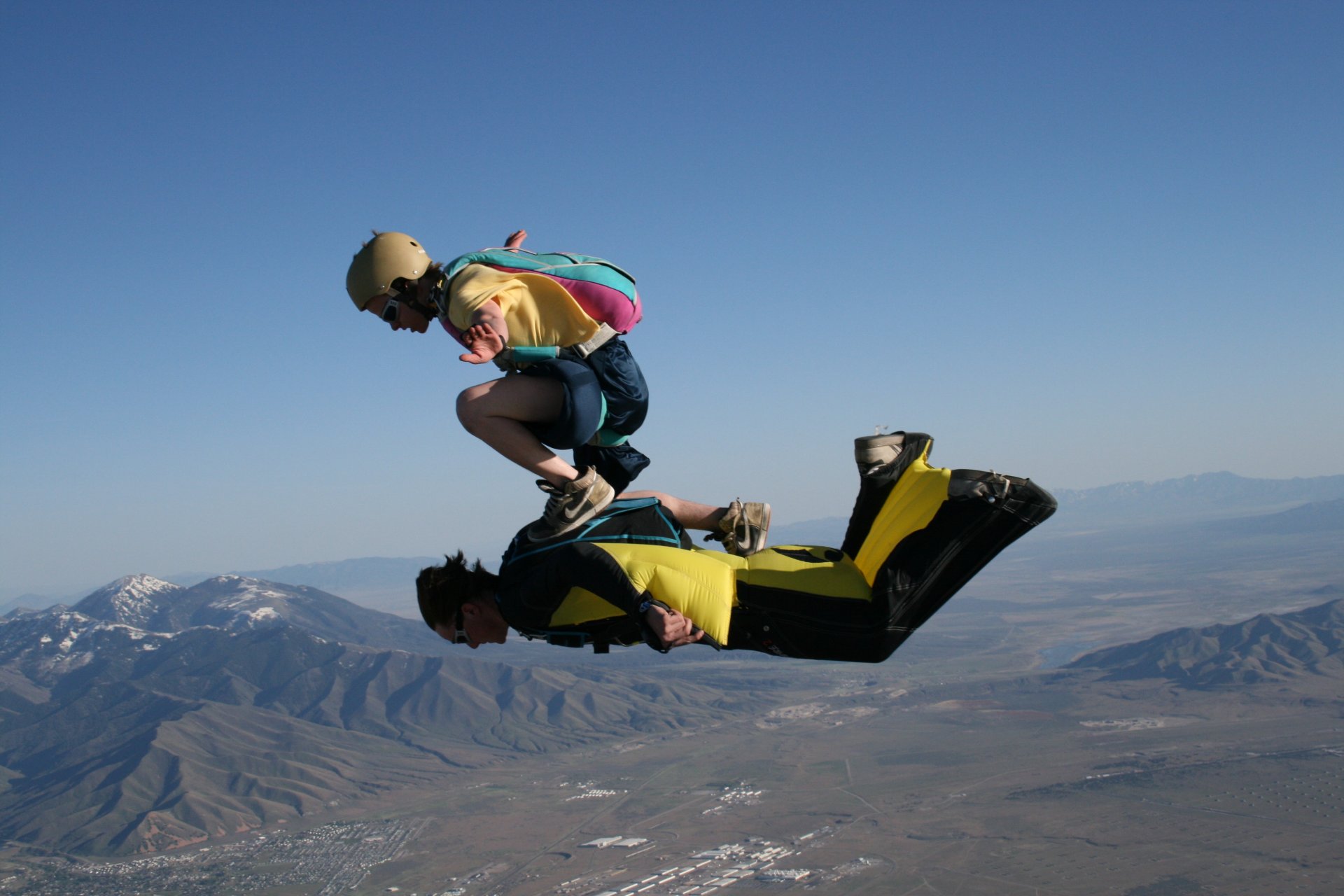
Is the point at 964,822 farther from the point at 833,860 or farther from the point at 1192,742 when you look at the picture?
the point at 1192,742

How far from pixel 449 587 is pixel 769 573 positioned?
230 centimetres

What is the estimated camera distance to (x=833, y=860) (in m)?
148

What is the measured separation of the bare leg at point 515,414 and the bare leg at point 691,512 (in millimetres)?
960

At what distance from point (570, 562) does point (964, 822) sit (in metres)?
169

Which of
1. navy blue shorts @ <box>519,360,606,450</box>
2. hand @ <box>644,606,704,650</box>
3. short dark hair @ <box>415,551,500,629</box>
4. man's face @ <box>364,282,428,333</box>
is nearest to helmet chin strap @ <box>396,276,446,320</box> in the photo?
man's face @ <box>364,282,428,333</box>

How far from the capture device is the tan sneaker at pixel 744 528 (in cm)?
709

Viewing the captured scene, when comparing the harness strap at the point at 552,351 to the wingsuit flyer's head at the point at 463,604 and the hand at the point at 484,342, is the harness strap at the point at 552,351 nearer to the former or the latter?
the hand at the point at 484,342

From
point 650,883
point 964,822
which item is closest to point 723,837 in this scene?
point 650,883

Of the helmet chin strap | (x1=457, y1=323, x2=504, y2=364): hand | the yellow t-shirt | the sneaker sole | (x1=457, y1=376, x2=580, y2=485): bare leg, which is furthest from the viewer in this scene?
Answer: the sneaker sole

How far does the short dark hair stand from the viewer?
7184 mm

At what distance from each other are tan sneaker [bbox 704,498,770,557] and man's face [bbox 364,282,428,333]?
2.51 meters

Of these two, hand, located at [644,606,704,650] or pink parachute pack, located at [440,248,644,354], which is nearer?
hand, located at [644,606,704,650]

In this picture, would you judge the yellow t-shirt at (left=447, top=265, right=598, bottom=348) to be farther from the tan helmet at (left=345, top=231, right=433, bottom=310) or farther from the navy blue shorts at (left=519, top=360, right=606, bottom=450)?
the tan helmet at (left=345, top=231, right=433, bottom=310)

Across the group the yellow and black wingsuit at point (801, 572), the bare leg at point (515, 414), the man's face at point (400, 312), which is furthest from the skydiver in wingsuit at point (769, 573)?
the man's face at point (400, 312)
